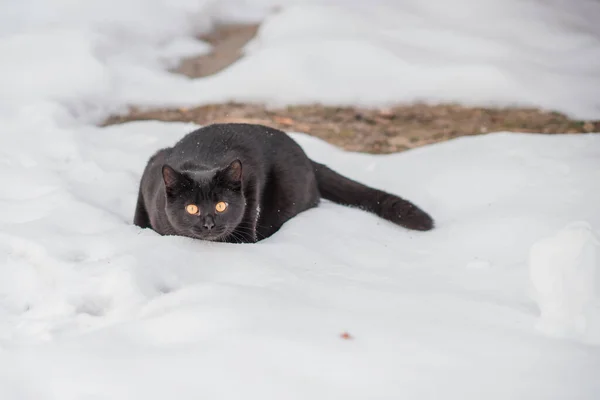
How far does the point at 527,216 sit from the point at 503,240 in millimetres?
284

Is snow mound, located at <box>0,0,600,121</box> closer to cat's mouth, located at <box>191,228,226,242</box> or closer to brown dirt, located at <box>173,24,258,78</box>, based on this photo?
brown dirt, located at <box>173,24,258,78</box>

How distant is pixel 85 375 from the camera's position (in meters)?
2.31

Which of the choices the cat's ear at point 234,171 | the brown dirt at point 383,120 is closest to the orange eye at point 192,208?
the cat's ear at point 234,171

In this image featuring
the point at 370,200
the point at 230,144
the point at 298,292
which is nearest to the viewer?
the point at 298,292

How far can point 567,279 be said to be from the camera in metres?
2.64

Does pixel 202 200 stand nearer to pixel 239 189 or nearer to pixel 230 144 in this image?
pixel 239 189

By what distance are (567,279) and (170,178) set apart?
2.10m

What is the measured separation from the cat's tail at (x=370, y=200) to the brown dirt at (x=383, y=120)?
817 millimetres

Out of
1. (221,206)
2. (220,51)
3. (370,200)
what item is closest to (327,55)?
(220,51)

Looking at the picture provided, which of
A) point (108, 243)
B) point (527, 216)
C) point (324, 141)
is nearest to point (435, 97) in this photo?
point (324, 141)

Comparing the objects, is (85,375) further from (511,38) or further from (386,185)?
(511,38)

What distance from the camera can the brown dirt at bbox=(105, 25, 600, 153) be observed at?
5328mm

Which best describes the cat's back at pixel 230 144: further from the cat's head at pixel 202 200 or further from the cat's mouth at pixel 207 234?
the cat's mouth at pixel 207 234

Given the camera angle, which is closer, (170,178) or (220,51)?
(170,178)
